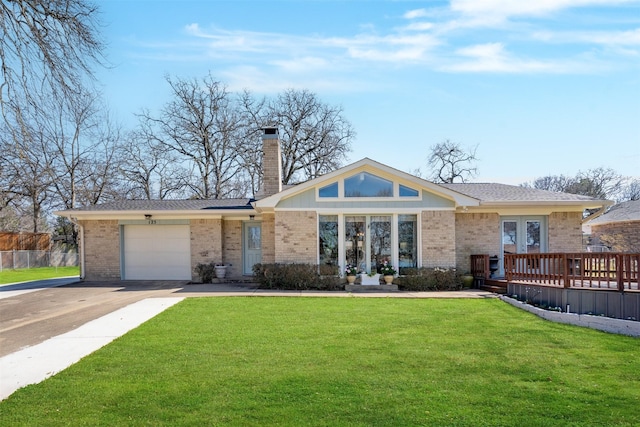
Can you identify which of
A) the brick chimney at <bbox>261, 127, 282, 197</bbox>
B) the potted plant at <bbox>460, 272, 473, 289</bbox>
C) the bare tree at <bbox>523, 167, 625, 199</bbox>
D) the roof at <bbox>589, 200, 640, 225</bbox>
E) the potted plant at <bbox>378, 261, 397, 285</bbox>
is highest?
the bare tree at <bbox>523, 167, 625, 199</bbox>

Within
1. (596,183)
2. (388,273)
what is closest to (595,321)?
(388,273)

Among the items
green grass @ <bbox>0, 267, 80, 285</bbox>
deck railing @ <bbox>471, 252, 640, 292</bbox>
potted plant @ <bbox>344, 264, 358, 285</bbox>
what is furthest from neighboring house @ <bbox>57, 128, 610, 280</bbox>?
green grass @ <bbox>0, 267, 80, 285</bbox>

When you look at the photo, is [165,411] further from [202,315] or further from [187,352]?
[202,315]

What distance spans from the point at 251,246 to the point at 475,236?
8.58m

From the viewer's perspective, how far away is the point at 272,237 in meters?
17.8

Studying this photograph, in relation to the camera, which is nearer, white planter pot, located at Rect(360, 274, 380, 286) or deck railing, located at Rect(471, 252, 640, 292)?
deck railing, located at Rect(471, 252, 640, 292)

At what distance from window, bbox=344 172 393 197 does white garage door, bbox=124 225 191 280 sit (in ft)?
23.4

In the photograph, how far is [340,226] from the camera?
632 inches

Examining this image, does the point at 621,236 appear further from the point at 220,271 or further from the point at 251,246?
the point at 220,271

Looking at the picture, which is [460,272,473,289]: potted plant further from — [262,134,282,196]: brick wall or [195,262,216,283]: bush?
[195,262,216,283]: bush

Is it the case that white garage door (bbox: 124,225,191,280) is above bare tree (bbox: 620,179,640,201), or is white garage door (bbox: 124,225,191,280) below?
below

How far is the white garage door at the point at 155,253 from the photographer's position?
733 inches

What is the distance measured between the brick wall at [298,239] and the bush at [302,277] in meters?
0.41

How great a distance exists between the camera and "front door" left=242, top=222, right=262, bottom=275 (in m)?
18.5
